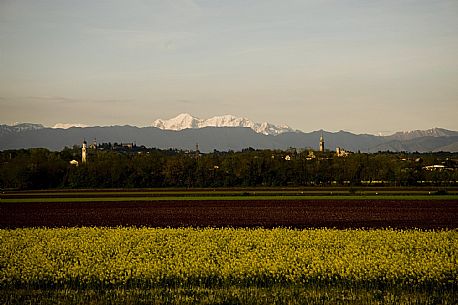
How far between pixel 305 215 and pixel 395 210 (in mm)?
9072

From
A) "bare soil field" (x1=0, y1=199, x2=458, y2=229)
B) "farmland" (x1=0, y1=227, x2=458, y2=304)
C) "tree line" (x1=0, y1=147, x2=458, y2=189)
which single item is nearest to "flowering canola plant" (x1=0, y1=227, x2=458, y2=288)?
"farmland" (x1=0, y1=227, x2=458, y2=304)

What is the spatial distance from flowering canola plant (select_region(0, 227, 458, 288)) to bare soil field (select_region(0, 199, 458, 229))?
10.5 meters

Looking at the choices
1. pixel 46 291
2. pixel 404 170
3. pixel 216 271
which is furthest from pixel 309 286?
pixel 404 170

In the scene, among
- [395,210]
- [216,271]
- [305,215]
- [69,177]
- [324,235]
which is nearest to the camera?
[216,271]

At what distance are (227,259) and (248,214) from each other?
24.7m

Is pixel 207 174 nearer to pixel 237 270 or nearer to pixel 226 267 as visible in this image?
pixel 226 267

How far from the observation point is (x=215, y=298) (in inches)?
722

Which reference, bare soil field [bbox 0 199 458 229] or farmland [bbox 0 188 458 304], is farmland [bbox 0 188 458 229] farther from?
farmland [bbox 0 188 458 304]

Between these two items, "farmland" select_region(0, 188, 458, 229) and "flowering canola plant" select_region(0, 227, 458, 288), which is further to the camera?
"farmland" select_region(0, 188, 458, 229)

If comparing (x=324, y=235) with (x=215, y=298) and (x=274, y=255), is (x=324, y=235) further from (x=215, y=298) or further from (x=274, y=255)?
(x=215, y=298)

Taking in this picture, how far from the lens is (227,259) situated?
2344 centimetres

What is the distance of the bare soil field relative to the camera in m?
40.8

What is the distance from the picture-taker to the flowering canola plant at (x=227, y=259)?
20.8 m

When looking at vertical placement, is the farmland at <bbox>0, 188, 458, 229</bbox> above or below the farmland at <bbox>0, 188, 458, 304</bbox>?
below
